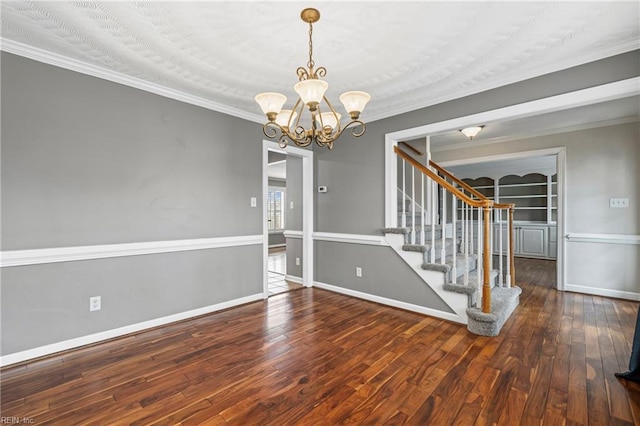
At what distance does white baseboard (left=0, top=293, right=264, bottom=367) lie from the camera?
2167 millimetres

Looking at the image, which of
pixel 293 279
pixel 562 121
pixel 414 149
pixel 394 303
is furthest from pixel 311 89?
pixel 562 121

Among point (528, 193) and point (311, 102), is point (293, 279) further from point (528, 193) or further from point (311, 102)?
point (528, 193)

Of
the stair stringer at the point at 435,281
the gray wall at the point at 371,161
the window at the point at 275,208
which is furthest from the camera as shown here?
the window at the point at 275,208

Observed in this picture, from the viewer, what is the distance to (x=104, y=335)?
253 cm

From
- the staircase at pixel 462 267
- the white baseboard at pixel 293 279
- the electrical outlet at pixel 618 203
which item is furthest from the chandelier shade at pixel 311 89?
the electrical outlet at pixel 618 203

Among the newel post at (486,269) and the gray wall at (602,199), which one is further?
the gray wall at (602,199)

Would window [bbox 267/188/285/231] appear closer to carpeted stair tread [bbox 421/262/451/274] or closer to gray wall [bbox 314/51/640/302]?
gray wall [bbox 314/51/640/302]

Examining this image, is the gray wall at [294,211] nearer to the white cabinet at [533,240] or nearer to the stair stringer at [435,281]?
the stair stringer at [435,281]

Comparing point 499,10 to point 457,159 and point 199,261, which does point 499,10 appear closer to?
point 199,261

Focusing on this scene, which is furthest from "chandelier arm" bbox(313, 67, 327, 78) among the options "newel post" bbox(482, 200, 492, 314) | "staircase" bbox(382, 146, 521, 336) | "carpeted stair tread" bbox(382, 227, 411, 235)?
"carpeted stair tread" bbox(382, 227, 411, 235)

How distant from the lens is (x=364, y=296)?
376cm

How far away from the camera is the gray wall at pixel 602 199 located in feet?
12.3

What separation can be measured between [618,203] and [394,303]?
11.1ft

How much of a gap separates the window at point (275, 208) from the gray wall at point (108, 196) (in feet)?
18.9
